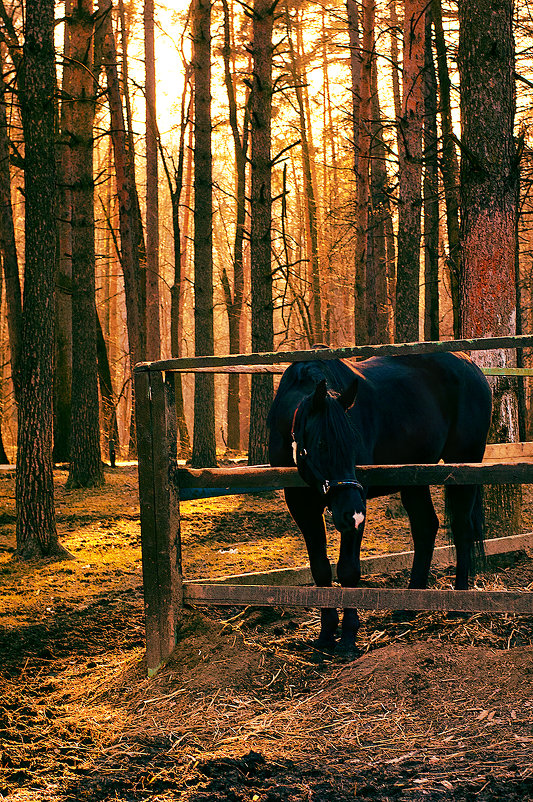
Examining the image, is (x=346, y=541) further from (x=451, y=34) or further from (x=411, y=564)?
(x=451, y=34)

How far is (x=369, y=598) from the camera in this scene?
175 inches

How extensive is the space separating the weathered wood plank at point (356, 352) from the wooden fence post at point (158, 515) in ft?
0.68

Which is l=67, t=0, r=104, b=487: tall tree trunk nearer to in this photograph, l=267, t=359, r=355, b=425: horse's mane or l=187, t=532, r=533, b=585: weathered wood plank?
l=187, t=532, r=533, b=585: weathered wood plank

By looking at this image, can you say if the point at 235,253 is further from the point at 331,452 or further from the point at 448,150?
Result: the point at 331,452

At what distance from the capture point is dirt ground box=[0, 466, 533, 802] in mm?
3430

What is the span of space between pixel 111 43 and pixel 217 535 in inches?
501

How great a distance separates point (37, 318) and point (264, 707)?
18.7ft

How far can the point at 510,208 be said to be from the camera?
23.3 feet

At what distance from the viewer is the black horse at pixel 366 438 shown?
4.56m

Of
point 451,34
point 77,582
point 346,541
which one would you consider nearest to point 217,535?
point 77,582

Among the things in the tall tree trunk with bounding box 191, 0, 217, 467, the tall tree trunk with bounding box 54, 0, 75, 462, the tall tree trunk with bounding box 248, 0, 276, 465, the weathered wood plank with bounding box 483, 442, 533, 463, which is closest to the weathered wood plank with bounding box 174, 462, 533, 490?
the weathered wood plank with bounding box 483, 442, 533, 463

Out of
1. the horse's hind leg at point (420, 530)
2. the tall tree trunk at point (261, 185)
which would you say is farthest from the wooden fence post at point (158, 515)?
the tall tree trunk at point (261, 185)

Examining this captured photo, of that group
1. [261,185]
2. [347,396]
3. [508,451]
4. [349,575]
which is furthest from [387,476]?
[261,185]

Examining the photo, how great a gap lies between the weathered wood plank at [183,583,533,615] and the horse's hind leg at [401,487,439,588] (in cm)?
174
